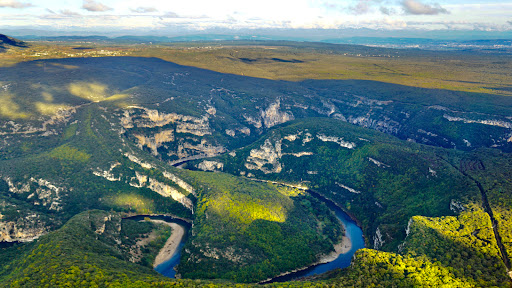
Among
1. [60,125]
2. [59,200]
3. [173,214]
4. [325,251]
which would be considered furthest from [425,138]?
[60,125]

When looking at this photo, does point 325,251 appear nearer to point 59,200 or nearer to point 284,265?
point 284,265

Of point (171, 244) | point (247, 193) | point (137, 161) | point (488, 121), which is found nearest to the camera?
point (171, 244)

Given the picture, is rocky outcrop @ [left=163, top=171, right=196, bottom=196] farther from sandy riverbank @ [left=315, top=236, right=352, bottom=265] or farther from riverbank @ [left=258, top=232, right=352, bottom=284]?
sandy riverbank @ [left=315, top=236, right=352, bottom=265]

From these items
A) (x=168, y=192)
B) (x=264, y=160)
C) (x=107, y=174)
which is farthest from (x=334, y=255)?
(x=107, y=174)

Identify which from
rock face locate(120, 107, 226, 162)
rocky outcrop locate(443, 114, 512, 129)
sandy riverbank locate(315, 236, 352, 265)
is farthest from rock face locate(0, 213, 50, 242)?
rocky outcrop locate(443, 114, 512, 129)

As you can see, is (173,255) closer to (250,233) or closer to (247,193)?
(250,233)

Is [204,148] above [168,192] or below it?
above
